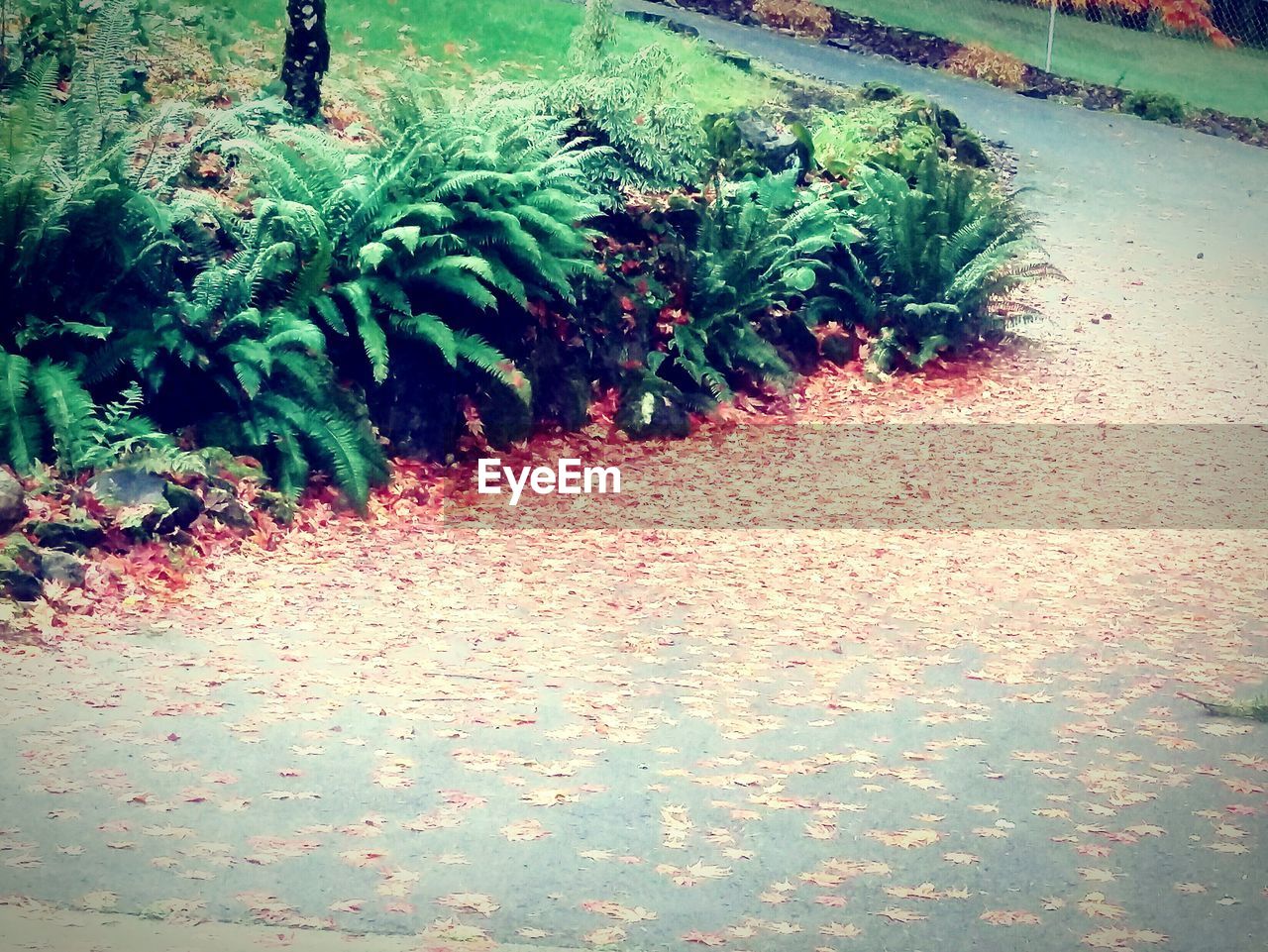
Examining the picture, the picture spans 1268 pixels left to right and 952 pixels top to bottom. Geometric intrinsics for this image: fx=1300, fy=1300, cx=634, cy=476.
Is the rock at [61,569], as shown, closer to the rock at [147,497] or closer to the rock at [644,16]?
the rock at [147,497]

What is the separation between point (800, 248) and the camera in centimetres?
758

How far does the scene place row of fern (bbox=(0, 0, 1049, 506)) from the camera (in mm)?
5355

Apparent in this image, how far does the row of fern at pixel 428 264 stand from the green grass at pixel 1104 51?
3.63ft

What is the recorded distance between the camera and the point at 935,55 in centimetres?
707

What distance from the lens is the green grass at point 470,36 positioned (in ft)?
23.9

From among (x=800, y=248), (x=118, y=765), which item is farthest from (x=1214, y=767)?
(x=800, y=248)

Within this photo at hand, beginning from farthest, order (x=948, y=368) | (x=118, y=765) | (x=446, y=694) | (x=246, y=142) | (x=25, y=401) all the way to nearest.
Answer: (x=948, y=368), (x=246, y=142), (x=25, y=401), (x=446, y=694), (x=118, y=765)

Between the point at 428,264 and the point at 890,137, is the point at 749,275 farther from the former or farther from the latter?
the point at 428,264

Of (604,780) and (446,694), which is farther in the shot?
(446,694)

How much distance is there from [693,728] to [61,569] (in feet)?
7.75

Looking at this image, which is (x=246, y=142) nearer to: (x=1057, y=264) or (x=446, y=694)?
(x=446, y=694)

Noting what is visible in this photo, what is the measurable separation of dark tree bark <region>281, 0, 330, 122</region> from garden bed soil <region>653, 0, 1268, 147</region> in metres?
1.91

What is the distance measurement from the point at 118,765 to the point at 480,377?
3156 millimetres

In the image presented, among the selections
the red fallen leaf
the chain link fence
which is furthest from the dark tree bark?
the red fallen leaf
